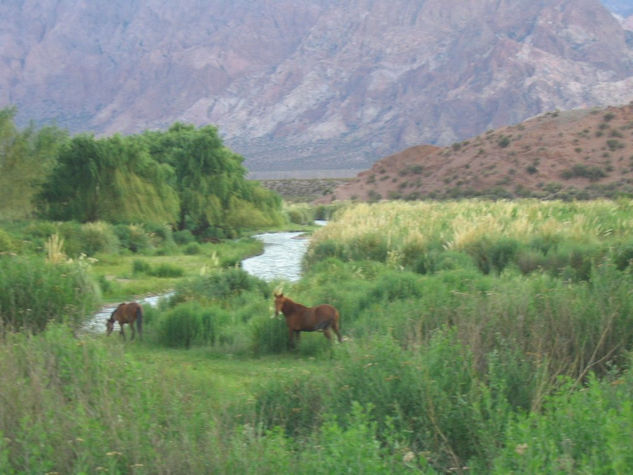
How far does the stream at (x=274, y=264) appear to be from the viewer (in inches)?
701

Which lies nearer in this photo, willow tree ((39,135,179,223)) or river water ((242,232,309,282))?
river water ((242,232,309,282))

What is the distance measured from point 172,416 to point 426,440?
1.80 meters

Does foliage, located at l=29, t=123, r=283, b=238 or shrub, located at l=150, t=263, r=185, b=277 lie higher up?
foliage, located at l=29, t=123, r=283, b=238

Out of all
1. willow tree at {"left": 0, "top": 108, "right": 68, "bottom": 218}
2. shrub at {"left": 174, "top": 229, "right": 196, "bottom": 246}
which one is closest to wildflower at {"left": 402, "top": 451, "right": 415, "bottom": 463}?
shrub at {"left": 174, "top": 229, "right": 196, "bottom": 246}

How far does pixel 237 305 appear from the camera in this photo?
15.4 meters

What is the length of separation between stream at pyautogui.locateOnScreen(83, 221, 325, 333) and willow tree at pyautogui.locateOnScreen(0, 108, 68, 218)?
438 inches

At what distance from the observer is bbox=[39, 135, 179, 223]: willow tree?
118 ft

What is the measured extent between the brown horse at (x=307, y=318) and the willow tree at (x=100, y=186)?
2544 centimetres

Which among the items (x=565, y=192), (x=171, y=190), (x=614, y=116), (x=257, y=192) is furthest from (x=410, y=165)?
(x=171, y=190)

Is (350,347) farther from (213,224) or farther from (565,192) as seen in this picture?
(565,192)

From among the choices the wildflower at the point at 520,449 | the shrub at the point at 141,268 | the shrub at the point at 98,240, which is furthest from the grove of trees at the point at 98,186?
the wildflower at the point at 520,449

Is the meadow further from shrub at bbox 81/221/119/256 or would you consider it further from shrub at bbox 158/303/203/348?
shrub at bbox 81/221/119/256

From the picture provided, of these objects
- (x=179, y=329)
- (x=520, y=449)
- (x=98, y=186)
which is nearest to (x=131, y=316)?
(x=179, y=329)

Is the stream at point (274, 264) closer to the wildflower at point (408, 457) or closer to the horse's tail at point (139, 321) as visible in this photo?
the horse's tail at point (139, 321)
